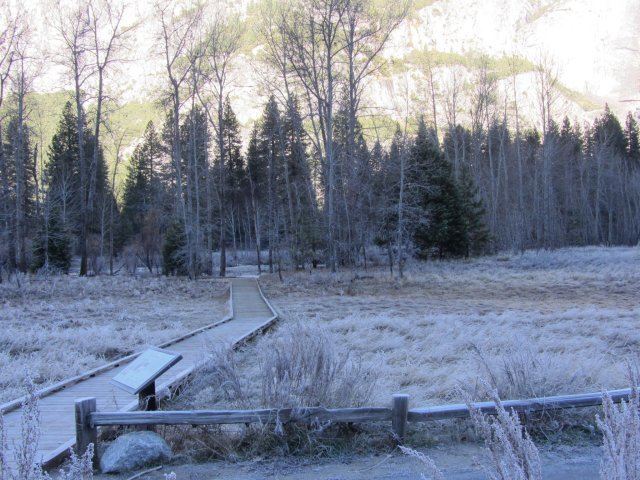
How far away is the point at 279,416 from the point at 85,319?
1205 centimetres

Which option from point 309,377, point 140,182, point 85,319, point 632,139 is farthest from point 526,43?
point 309,377

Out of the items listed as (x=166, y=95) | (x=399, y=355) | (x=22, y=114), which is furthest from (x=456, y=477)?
(x=22, y=114)

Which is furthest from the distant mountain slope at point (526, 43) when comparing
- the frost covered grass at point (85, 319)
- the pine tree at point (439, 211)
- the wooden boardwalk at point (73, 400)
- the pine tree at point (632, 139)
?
the wooden boardwalk at point (73, 400)

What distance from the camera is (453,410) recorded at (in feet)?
16.2

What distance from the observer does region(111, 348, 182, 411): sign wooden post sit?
4.86 meters

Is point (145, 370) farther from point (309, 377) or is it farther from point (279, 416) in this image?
point (309, 377)

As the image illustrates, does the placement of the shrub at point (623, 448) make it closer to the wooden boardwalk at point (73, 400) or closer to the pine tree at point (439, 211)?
the wooden boardwalk at point (73, 400)

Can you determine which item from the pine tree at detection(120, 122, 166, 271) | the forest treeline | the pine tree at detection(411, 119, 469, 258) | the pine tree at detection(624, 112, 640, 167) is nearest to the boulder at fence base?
the forest treeline

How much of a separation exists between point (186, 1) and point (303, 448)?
3492cm

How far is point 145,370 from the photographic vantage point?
196 inches

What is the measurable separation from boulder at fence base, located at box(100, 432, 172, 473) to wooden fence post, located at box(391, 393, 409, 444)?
2.08 m

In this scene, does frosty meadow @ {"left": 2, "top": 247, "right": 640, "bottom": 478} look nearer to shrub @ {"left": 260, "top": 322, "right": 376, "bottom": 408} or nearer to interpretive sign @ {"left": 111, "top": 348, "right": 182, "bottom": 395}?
shrub @ {"left": 260, "top": 322, "right": 376, "bottom": 408}

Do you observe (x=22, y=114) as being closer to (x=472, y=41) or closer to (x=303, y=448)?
(x=303, y=448)

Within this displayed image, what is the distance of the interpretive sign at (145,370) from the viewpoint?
4.86 metres
